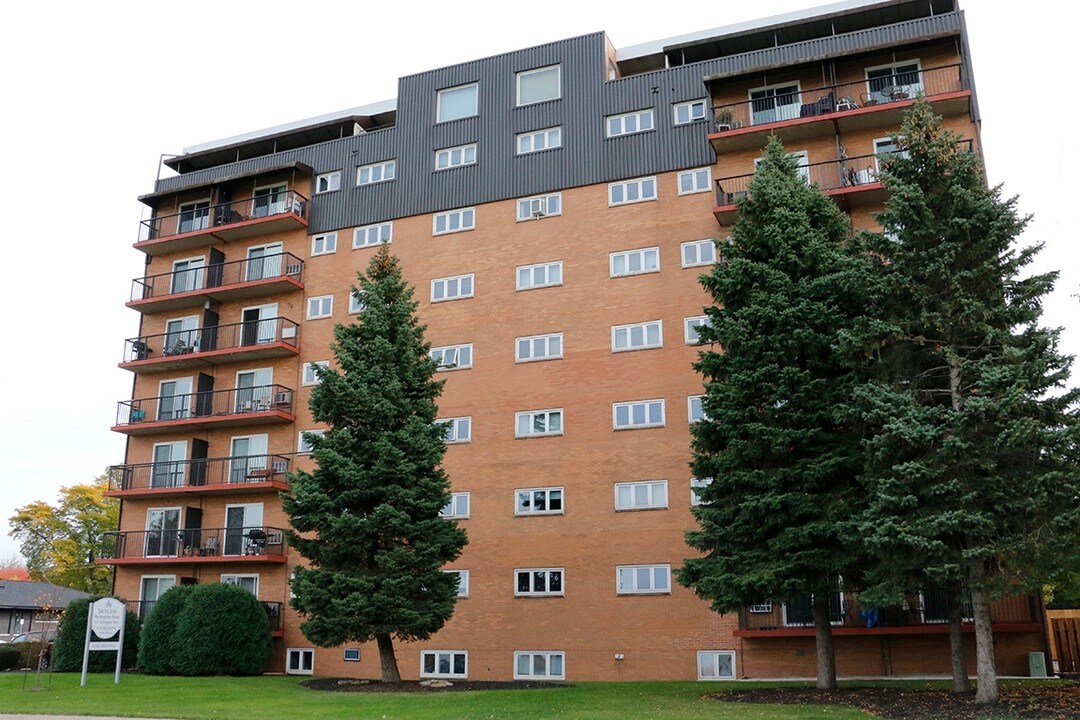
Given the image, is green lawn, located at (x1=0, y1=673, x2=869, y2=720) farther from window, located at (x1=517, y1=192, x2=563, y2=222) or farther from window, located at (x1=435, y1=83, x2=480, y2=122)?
window, located at (x1=435, y1=83, x2=480, y2=122)

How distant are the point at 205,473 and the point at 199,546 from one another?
2.70 metres

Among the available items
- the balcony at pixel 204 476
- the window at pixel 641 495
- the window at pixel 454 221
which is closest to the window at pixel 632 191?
the window at pixel 454 221

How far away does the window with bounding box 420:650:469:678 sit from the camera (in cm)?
3128

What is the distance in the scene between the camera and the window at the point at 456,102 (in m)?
37.3

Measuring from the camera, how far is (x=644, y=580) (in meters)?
29.5

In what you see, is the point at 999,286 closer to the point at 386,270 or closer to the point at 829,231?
the point at 829,231

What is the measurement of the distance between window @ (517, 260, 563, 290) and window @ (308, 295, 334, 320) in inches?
306

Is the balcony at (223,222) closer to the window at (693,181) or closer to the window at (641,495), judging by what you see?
the window at (693,181)

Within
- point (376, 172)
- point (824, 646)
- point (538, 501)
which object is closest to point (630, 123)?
point (376, 172)

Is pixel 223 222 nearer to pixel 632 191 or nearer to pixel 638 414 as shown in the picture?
pixel 632 191

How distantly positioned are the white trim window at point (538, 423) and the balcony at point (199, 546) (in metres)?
9.63

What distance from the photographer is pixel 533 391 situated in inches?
1286

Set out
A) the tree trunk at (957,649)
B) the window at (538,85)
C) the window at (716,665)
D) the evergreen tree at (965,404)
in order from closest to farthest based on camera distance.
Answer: the evergreen tree at (965,404)
the tree trunk at (957,649)
the window at (716,665)
the window at (538,85)

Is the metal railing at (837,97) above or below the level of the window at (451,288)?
above
